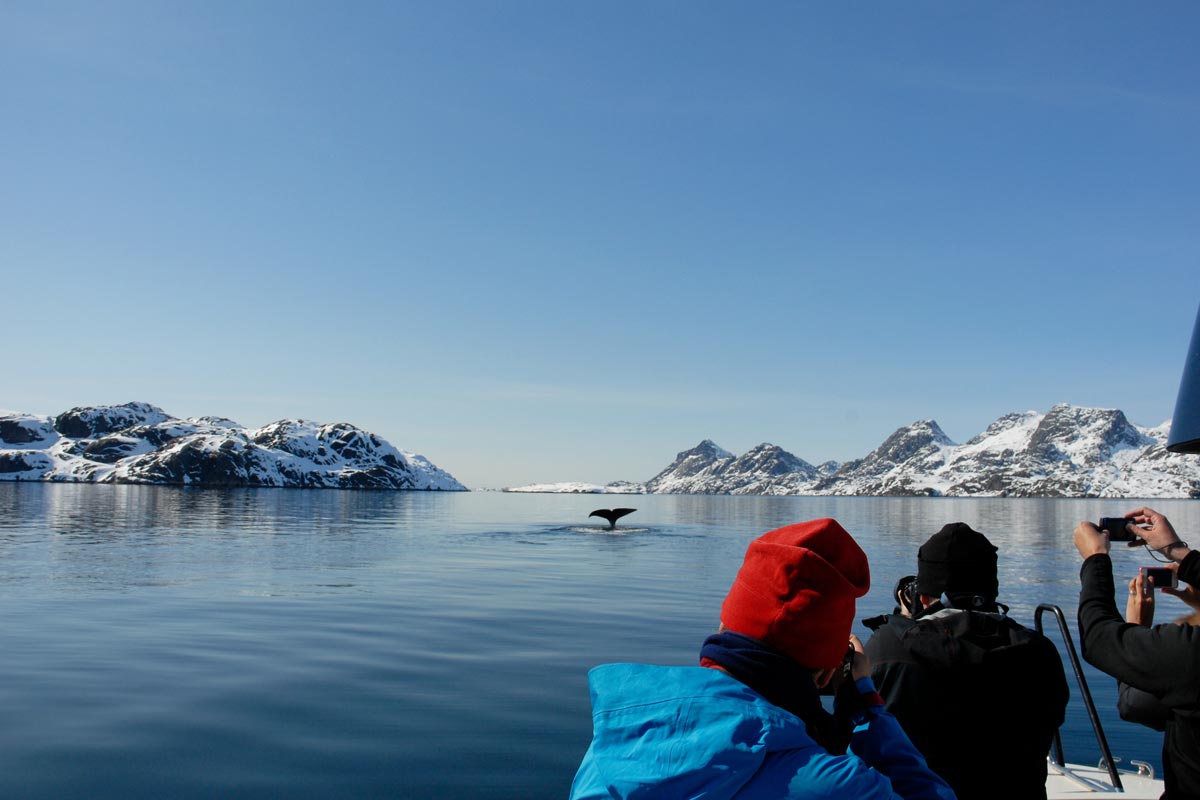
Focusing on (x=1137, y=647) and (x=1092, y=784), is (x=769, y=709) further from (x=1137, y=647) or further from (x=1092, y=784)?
(x=1092, y=784)

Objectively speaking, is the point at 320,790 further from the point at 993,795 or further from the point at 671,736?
the point at 671,736

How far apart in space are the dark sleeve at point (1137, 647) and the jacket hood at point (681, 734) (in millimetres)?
2557

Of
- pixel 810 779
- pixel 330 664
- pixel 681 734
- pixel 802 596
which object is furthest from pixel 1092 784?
pixel 330 664

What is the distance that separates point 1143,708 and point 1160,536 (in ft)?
4.81

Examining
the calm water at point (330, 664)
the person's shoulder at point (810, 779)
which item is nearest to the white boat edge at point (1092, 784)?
the calm water at point (330, 664)

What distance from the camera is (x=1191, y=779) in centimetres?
477

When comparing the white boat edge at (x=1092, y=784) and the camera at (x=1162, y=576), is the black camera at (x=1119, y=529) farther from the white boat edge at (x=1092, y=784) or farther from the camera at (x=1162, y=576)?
the white boat edge at (x=1092, y=784)

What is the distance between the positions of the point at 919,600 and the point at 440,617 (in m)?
18.4

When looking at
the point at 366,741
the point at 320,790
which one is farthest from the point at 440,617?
the point at 320,790

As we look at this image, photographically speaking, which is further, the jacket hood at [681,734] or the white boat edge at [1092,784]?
the white boat edge at [1092,784]

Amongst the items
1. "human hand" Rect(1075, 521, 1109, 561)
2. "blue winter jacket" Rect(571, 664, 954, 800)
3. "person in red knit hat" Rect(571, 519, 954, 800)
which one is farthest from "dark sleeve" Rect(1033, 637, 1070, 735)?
"blue winter jacket" Rect(571, 664, 954, 800)

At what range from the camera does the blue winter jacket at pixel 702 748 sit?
93.2 inches

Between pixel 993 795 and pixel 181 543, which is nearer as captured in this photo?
pixel 993 795

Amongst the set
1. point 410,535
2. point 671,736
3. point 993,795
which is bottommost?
point 410,535
